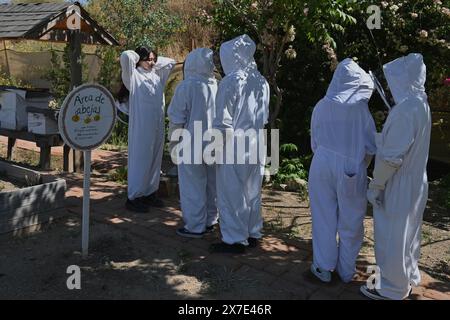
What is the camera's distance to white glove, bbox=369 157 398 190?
138 inches

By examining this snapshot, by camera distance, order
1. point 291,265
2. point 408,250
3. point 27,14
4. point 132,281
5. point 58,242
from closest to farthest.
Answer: point 408,250 < point 132,281 < point 291,265 < point 58,242 < point 27,14

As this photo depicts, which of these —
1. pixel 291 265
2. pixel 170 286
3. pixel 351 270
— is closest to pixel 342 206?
pixel 351 270

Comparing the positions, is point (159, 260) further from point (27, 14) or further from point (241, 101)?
point (27, 14)

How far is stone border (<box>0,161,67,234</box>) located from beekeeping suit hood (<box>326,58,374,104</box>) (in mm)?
3011

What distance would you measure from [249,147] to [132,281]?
1546 millimetres

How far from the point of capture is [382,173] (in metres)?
3.55

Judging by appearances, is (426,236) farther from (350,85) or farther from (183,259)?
(183,259)

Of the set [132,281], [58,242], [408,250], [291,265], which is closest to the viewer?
[408,250]

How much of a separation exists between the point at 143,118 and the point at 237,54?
5.26 feet

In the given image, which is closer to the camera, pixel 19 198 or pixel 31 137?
pixel 19 198

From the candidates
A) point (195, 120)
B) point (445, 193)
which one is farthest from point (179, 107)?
point (445, 193)

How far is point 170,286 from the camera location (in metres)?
3.89

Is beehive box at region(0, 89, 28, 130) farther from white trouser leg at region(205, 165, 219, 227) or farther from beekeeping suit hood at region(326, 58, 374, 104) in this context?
beekeeping suit hood at region(326, 58, 374, 104)

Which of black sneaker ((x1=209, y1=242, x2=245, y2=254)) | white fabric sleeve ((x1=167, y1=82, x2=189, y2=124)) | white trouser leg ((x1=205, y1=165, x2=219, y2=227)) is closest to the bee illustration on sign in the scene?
white fabric sleeve ((x1=167, y1=82, x2=189, y2=124))
